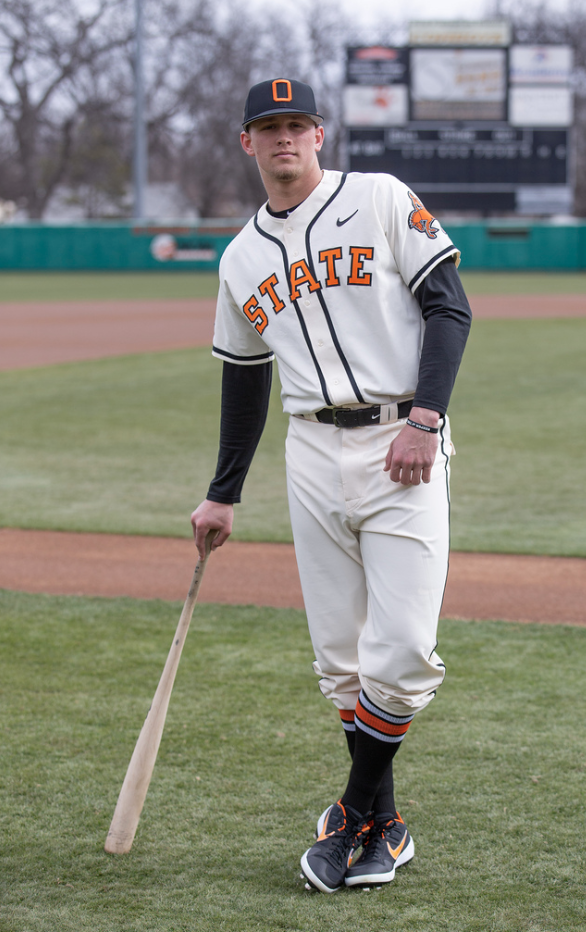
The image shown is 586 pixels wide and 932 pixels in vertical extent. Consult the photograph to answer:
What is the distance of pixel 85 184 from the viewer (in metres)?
55.7

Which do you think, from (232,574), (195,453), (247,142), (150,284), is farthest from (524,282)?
(247,142)

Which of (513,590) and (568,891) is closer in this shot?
(568,891)

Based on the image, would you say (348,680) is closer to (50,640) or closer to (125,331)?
(50,640)

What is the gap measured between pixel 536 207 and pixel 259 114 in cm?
3024

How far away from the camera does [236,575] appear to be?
204 inches

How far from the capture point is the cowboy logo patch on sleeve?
239cm

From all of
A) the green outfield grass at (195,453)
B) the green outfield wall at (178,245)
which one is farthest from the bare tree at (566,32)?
the green outfield grass at (195,453)

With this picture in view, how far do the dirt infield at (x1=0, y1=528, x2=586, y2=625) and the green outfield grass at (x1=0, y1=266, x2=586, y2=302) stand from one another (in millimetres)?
20668

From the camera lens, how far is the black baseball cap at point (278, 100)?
241 cm

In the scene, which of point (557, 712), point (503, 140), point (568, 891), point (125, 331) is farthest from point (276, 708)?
point (503, 140)

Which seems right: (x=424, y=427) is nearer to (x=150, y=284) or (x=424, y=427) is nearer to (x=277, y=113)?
(x=277, y=113)

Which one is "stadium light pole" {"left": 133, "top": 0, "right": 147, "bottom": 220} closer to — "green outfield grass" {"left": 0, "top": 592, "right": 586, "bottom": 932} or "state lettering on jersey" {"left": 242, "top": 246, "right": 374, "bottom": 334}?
"green outfield grass" {"left": 0, "top": 592, "right": 586, "bottom": 932}

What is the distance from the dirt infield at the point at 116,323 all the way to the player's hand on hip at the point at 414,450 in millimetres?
12005

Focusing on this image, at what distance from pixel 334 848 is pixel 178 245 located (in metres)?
35.1
